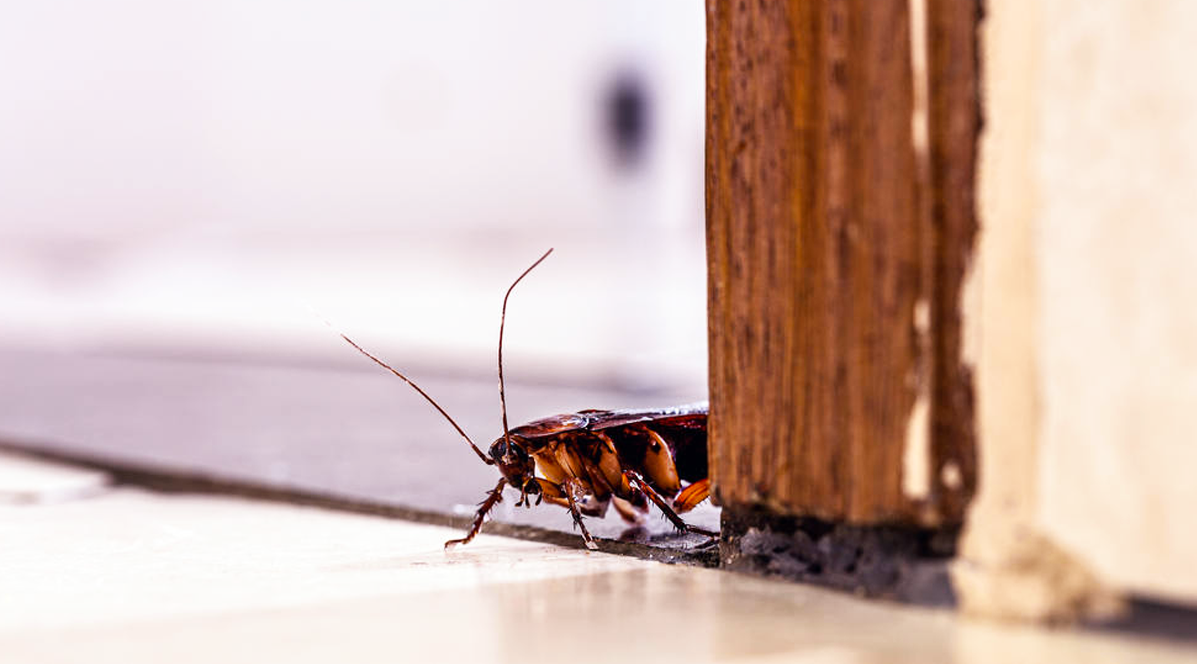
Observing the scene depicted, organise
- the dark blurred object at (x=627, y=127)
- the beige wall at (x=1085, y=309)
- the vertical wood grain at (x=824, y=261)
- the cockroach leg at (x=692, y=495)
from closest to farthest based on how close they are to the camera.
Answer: the beige wall at (x=1085, y=309) → the vertical wood grain at (x=824, y=261) → the cockroach leg at (x=692, y=495) → the dark blurred object at (x=627, y=127)

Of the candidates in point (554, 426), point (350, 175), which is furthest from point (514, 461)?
point (350, 175)

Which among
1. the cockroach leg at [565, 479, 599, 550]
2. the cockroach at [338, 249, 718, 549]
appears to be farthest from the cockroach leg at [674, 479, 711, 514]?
the cockroach leg at [565, 479, 599, 550]

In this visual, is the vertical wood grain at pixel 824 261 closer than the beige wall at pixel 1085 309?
No

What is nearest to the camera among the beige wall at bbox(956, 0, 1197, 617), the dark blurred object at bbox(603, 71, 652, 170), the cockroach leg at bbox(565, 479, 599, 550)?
the beige wall at bbox(956, 0, 1197, 617)

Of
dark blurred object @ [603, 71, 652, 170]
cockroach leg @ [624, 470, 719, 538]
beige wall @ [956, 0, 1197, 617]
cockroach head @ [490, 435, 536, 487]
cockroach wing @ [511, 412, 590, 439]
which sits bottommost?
cockroach leg @ [624, 470, 719, 538]

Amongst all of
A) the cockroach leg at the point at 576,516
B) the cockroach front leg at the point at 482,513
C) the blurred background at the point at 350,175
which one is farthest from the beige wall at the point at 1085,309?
the blurred background at the point at 350,175

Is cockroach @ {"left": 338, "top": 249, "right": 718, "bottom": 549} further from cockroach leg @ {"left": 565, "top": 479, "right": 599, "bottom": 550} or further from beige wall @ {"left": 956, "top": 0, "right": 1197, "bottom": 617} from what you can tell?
beige wall @ {"left": 956, "top": 0, "right": 1197, "bottom": 617}

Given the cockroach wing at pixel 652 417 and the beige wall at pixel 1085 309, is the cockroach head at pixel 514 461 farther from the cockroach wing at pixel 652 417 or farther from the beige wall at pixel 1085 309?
the beige wall at pixel 1085 309

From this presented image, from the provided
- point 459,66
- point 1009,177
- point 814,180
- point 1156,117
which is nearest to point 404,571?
point 814,180

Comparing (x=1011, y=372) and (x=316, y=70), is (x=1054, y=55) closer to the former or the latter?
(x=1011, y=372)
